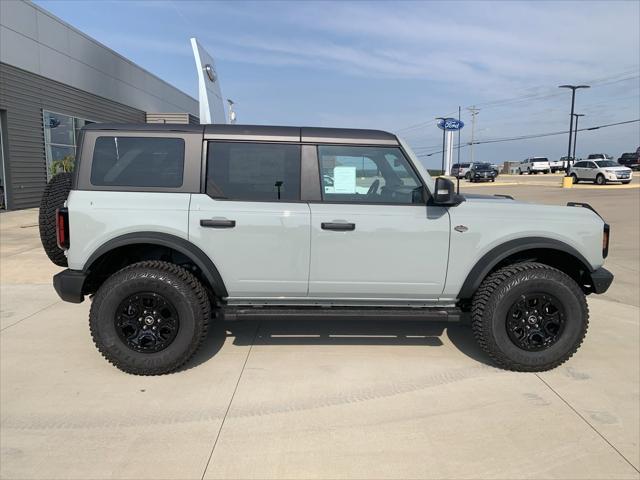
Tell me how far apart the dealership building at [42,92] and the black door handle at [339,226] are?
14.3 m

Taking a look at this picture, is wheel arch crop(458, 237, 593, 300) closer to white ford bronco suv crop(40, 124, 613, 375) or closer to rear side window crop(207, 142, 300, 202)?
white ford bronco suv crop(40, 124, 613, 375)

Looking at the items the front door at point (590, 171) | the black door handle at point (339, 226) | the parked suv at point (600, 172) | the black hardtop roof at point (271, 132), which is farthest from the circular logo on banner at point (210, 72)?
the front door at point (590, 171)

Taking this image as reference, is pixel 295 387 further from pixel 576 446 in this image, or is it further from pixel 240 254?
pixel 576 446

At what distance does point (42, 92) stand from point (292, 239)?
626 inches

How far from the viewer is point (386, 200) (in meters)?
3.87

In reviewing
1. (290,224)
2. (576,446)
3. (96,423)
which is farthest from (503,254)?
(96,423)

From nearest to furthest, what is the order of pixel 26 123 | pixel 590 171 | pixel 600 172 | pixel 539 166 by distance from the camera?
pixel 26 123, pixel 600 172, pixel 590 171, pixel 539 166

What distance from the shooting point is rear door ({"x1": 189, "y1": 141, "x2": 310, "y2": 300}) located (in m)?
3.71

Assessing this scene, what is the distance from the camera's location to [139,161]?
379 cm

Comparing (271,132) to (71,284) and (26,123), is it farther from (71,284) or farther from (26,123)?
(26,123)

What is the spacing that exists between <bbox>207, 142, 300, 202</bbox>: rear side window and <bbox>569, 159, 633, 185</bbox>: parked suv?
113 feet

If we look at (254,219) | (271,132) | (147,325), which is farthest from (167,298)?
(271,132)

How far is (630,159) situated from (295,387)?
2312 inches

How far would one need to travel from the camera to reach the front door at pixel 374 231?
12.3 ft
